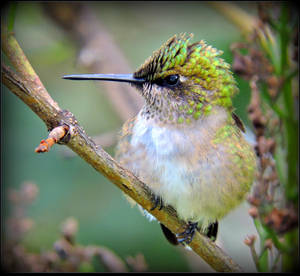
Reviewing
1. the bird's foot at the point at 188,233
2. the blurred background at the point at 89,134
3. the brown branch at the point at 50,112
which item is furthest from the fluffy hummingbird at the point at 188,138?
the blurred background at the point at 89,134

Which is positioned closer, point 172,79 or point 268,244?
point 268,244

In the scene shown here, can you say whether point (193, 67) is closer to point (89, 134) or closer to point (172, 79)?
point (172, 79)

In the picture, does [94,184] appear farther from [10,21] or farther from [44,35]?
[10,21]

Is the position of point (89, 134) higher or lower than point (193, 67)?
lower

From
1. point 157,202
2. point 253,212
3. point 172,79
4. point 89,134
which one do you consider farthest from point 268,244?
point 89,134

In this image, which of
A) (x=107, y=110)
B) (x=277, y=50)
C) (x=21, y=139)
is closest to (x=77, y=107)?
(x=107, y=110)

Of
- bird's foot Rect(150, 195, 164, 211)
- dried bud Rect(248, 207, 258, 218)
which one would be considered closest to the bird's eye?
bird's foot Rect(150, 195, 164, 211)

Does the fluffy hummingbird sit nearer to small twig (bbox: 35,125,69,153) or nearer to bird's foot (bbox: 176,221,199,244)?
bird's foot (bbox: 176,221,199,244)
